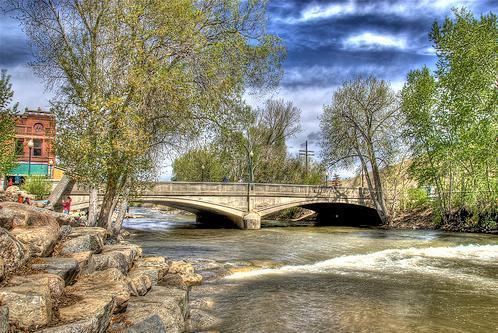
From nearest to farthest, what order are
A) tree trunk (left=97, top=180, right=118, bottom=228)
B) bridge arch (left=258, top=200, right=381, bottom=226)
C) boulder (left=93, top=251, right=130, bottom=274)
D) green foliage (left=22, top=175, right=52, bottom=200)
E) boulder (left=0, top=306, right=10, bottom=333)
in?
boulder (left=0, top=306, right=10, bottom=333) → boulder (left=93, top=251, right=130, bottom=274) → tree trunk (left=97, top=180, right=118, bottom=228) → green foliage (left=22, top=175, right=52, bottom=200) → bridge arch (left=258, top=200, right=381, bottom=226)

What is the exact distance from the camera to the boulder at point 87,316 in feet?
16.7

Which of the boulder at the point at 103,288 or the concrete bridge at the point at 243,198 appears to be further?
the concrete bridge at the point at 243,198

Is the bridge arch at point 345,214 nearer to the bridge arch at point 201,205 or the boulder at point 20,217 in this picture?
the bridge arch at point 201,205

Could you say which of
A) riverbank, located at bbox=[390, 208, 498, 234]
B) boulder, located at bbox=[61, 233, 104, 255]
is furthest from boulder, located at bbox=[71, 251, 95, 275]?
riverbank, located at bbox=[390, 208, 498, 234]

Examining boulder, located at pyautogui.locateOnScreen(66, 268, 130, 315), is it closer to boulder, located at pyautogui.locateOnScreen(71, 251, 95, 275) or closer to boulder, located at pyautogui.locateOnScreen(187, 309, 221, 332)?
boulder, located at pyautogui.locateOnScreen(71, 251, 95, 275)

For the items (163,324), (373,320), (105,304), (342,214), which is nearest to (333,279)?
(373,320)

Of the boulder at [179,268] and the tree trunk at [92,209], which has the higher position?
the tree trunk at [92,209]

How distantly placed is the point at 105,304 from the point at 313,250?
15.8 m

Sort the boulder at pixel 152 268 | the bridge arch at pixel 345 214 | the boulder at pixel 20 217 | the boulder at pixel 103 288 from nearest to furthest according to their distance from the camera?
the boulder at pixel 103 288 → the boulder at pixel 20 217 → the boulder at pixel 152 268 → the bridge arch at pixel 345 214

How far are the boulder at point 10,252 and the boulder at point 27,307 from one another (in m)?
0.79

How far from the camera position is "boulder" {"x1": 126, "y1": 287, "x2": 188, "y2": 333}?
21.0ft

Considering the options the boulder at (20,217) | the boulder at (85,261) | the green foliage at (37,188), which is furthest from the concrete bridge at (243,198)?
the boulder at (85,261)

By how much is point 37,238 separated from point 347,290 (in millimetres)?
7779

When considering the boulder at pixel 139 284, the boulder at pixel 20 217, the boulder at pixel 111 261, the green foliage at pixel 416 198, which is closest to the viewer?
the boulder at pixel 20 217
